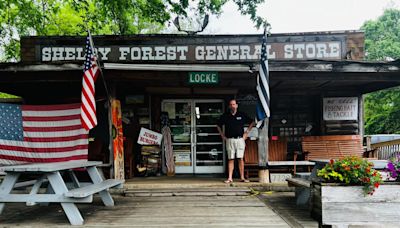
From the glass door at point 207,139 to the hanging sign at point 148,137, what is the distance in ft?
3.20

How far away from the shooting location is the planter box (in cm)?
343

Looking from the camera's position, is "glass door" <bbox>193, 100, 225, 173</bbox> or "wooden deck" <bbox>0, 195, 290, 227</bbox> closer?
"wooden deck" <bbox>0, 195, 290, 227</bbox>

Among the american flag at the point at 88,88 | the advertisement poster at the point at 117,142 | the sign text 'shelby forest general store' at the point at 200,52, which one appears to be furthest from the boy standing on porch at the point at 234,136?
the american flag at the point at 88,88

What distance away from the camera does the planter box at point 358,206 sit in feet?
11.3

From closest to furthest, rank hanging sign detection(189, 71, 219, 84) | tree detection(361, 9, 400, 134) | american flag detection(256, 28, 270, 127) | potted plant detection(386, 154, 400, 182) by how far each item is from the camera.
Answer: potted plant detection(386, 154, 400, 182), american flag detection(256, 28, 270, 127), hanging sign detection(189, 71, 219, 84), tree detection(361, 9, 400, 134)

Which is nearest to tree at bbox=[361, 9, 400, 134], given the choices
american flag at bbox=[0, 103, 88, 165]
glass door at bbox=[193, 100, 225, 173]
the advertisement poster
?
glass door at bbox=[193, 100, 225, 173]

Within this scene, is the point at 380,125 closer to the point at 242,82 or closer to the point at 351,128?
the point at 351,128

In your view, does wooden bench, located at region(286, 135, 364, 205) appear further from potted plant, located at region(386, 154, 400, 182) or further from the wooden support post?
potted plant, located at region(386, 154, 400, 182)

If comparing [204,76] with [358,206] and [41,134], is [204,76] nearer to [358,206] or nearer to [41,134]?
[358,206]

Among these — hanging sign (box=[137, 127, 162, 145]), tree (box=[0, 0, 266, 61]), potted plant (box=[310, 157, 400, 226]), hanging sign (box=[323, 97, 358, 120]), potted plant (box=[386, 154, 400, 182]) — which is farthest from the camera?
tree (box=[0, 0, 266, 61])

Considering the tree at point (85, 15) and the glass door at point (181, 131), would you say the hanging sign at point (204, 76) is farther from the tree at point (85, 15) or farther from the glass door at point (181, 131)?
the tree at point (85, 15)

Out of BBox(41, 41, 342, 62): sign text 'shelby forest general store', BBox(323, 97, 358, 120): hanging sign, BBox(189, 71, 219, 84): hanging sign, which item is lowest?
BBox(323, 97, 358, 120): hanging sign

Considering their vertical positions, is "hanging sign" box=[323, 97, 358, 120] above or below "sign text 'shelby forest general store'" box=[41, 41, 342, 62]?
below

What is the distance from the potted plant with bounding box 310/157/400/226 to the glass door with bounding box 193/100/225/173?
15.9ft
